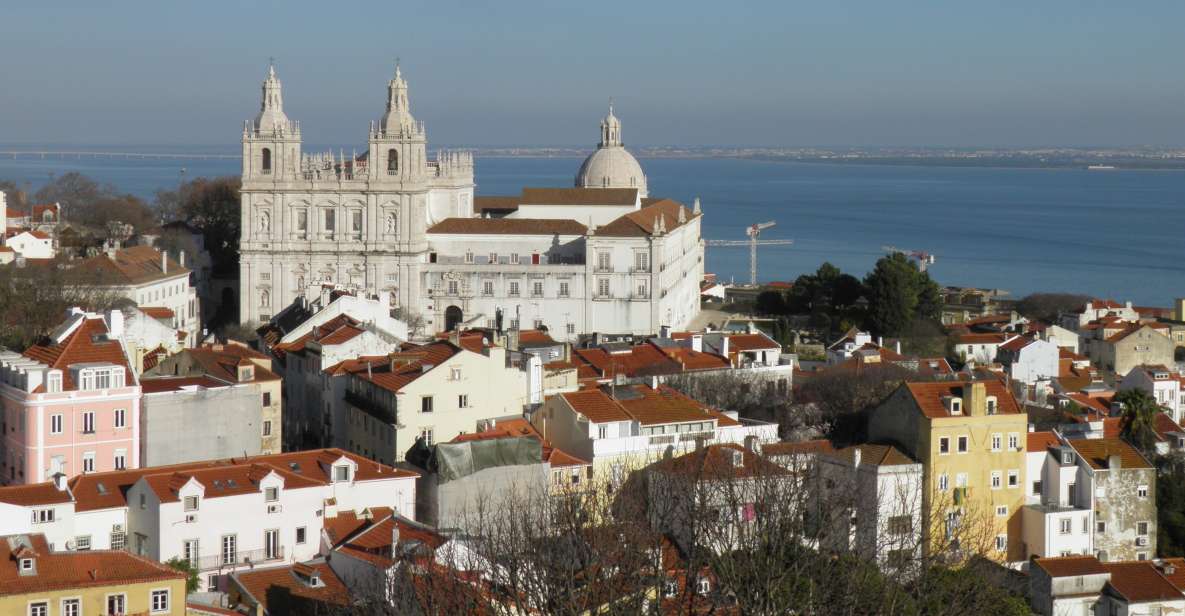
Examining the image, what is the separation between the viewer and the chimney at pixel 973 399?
2559 centimetres

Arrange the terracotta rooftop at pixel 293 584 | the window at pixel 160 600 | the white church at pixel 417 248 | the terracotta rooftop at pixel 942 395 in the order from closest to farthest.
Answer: the window at pixel 160 600 → the terracotta rooftop at pixel 293 584 → the terracotta rooftop at pixel 942 395 → the white church at pixel 417 248

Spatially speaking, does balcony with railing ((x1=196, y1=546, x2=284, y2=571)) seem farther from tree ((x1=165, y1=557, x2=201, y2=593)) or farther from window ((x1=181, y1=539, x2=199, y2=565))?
tree ((x1=165, y1=557, x2=201, y2=593))

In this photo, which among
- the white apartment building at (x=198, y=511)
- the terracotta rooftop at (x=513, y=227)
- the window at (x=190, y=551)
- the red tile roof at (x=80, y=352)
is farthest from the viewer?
the terracotta rooftop at (x=513, y=227)

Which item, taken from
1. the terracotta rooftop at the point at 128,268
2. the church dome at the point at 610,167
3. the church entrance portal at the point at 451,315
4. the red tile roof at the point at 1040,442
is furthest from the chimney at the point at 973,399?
the church dome at the point at 610,167

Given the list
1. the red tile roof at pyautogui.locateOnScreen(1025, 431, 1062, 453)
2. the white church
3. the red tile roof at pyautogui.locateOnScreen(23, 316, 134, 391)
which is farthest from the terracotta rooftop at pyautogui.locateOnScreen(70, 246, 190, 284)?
the red tile roof at pyautogui.locateOnScreen(1025, 431, 1062, 453)

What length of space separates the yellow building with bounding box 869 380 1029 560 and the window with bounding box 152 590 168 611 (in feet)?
33.4

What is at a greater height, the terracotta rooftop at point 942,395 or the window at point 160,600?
the terracotta rooftop at point 942,395

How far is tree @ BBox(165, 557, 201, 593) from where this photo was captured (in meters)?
20.1

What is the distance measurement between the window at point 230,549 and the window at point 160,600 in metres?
3.24

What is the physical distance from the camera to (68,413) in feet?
78.9

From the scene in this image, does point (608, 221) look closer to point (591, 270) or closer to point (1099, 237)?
point (591, 270)

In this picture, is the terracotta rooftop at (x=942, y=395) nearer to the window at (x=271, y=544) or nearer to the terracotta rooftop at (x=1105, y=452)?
the terracotta rooftop at (x=1105, y=452)

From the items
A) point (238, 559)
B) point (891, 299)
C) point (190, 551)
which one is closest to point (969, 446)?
point (238, 559)

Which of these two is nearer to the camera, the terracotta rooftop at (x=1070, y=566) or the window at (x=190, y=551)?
the window at (x=190, y=551)
